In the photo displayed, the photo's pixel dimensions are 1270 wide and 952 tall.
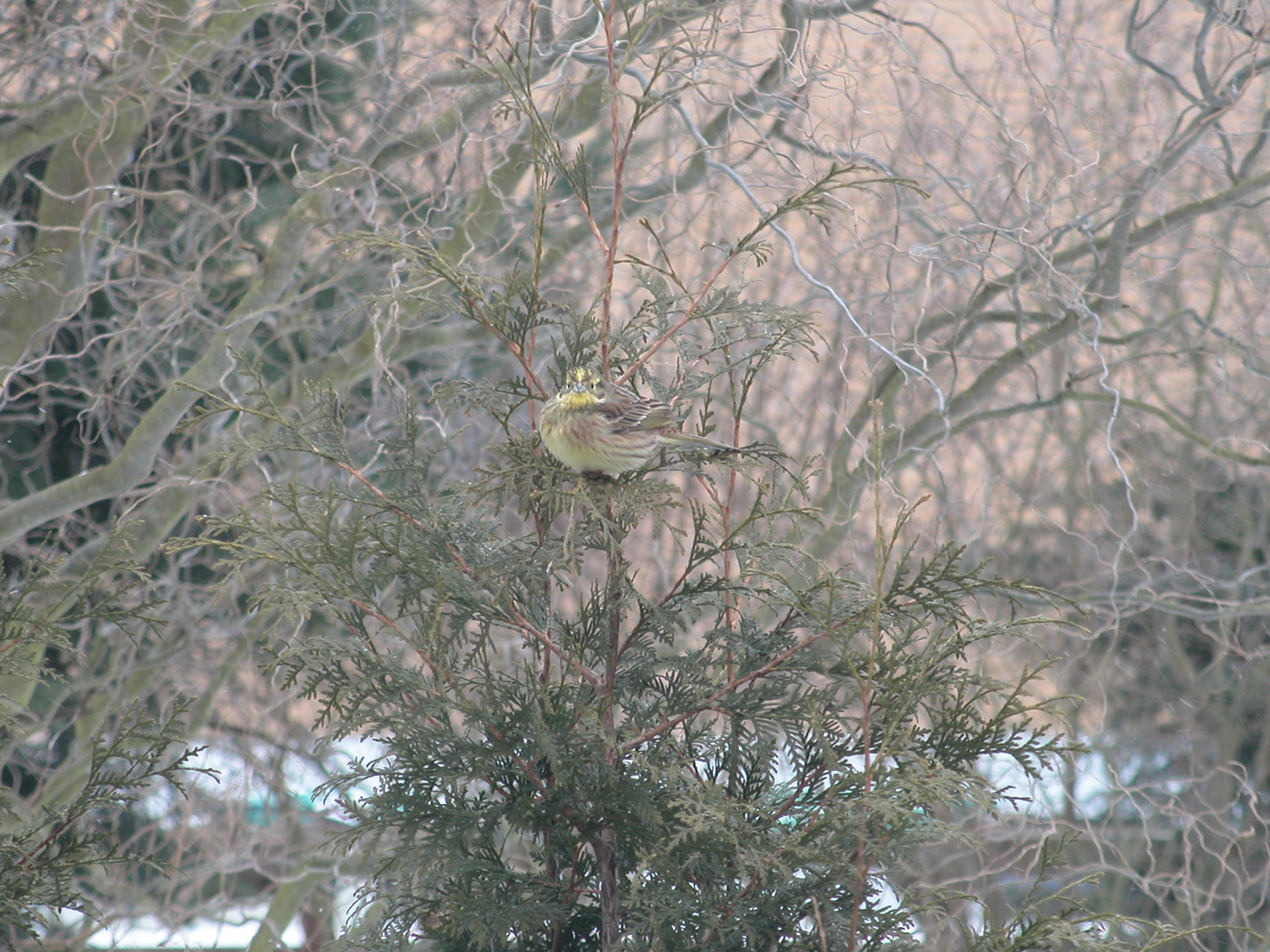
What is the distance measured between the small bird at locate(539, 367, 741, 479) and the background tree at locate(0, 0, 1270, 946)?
21cm

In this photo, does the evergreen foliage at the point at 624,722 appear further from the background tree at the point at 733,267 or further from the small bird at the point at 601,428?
the background tree at the point at 733,267

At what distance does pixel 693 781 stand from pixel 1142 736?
6.78 metres

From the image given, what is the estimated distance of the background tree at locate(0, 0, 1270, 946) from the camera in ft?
14.2

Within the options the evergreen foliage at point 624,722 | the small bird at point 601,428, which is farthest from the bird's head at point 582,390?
the evergreen foliage at point 624,722

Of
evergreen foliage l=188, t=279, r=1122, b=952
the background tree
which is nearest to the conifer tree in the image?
evergreen foliage l=188, t=279, r=1122, b=952

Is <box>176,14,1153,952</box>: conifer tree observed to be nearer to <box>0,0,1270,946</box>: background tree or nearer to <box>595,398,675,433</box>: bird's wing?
<box>595,398,675,433</box>: bird's wing

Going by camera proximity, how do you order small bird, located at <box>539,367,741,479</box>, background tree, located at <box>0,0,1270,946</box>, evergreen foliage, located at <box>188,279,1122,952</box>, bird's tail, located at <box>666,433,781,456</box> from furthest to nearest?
background tree, located at <box>0,0,1270,946</box> → bird's tail, located at <box>666,433,781,456</box> → small bird, located at <box>539,367,741,479</box> → evergreen foliage, located at <box>188,279,1122,952</box>

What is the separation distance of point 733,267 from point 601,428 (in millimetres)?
4980

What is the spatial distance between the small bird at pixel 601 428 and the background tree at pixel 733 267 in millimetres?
213

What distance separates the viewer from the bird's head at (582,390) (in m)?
2.21

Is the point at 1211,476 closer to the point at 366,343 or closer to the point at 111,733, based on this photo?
the point at 366,343

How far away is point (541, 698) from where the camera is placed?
7.27 ft

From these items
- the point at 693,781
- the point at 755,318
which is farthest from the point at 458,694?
the point at 755,318

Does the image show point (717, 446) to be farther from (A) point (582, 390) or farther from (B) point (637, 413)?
(A) point (582, 390)
